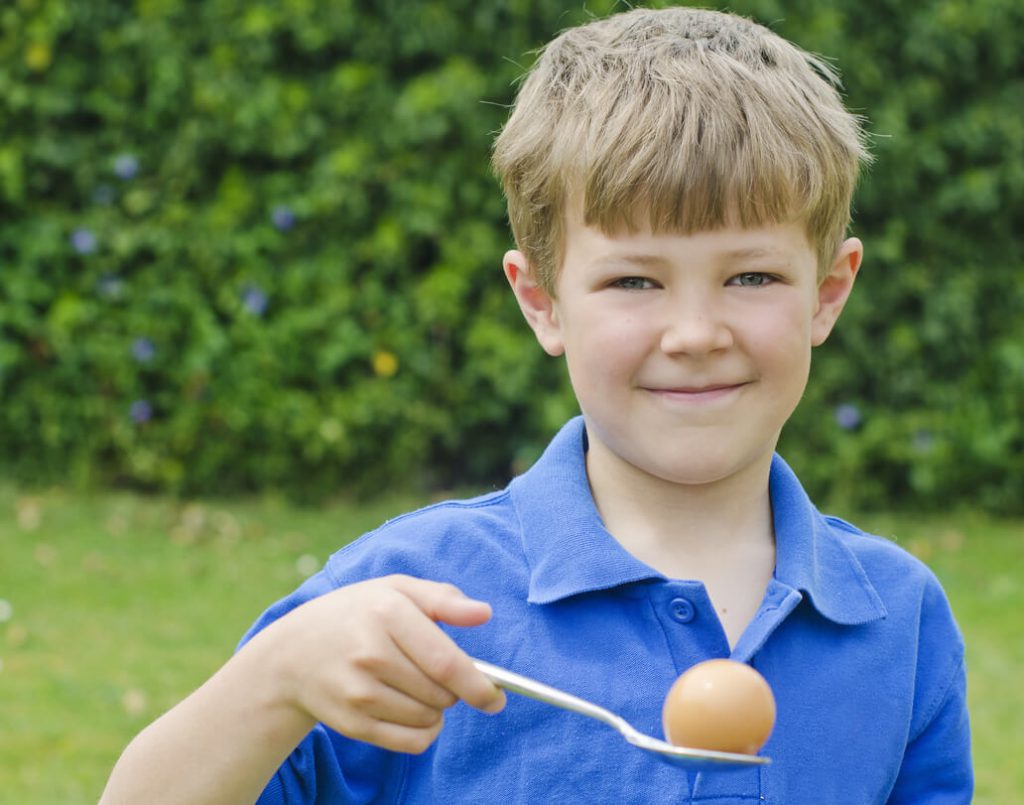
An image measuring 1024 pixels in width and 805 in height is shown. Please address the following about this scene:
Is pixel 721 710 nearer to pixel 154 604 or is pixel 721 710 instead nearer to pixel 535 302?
pixel 535 302

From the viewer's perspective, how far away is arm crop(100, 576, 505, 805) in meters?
1.26

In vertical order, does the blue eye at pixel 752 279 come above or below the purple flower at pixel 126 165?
above

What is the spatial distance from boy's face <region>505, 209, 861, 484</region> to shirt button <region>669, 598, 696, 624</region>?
0.51 feet

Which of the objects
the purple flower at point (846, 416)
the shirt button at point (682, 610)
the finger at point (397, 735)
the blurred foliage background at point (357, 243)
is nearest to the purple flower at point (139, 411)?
the blurred foliage background at point (357, 243)

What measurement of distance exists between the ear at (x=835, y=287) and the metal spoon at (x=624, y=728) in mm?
630

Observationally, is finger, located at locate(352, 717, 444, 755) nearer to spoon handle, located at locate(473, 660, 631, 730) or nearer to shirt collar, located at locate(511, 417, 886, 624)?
spoon handle, located at locate(473, 660, 631, 730)

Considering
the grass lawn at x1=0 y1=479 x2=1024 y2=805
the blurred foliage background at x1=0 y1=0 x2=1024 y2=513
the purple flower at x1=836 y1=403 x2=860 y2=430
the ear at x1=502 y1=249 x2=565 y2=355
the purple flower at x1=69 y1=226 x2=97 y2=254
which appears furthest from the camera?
the purple flower at x1=836 y1=403 x2=860 y2=430

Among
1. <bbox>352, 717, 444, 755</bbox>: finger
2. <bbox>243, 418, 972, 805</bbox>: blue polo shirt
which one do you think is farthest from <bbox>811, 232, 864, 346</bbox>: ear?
<bbox>352, 717, 444, 755</bbox>: finger

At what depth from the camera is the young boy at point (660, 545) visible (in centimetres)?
151

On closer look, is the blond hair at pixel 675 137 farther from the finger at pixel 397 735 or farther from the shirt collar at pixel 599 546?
the finger at pixel 397 735

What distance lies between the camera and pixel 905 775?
1675 mm

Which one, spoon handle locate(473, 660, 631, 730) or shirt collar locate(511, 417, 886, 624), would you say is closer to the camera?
spoon handle locate(473, 660, 631, 730)

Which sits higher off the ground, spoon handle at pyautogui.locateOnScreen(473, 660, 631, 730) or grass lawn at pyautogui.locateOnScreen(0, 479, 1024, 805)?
spoon handle at pyautogui.locateOnScreen(473, 660, 631, 730)

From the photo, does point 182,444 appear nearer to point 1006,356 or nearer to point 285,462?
point 285,462
